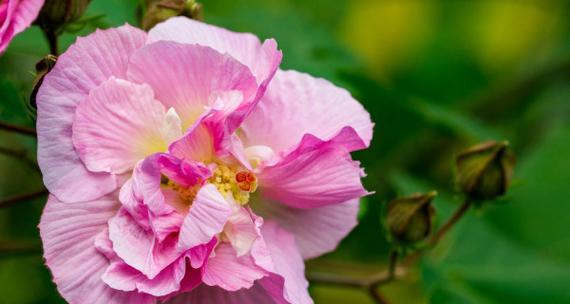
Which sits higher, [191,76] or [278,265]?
[191,76]

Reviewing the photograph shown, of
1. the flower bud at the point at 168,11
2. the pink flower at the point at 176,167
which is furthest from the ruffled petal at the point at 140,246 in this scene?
the flower bud at the point at 168,11

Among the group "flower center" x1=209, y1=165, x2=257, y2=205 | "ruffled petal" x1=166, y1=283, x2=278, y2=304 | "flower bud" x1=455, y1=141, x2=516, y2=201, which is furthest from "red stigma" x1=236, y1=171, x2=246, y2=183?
"flower bud" x1=455, y1=141, x2=516, y2=201

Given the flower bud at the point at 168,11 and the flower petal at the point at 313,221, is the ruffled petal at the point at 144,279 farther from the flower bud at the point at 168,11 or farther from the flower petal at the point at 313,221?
the flower bud at the point at 168,11

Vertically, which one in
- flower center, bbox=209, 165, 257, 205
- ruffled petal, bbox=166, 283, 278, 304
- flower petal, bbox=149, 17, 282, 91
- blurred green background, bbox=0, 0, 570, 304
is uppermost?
flower petal, bbox=149, 17, 282, 91

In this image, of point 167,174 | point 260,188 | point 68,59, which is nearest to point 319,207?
point 260,188

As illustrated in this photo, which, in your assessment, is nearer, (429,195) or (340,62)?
(429,195)

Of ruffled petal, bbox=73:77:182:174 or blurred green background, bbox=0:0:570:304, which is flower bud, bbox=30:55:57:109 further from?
blurred green background, bbox=0:0:570:304

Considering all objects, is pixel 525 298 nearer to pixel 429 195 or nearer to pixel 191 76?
pixel 429 195
